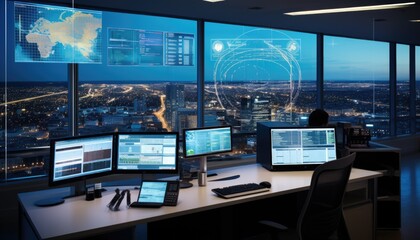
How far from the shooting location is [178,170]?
351cm

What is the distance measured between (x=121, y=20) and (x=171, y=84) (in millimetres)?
1342

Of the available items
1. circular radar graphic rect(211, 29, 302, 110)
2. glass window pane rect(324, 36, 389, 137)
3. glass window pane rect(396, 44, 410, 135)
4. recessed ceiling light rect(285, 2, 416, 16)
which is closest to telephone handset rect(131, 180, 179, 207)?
recessed ceiling light rect(285, 2, 416, 16)

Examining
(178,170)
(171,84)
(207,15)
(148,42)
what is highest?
(207,15)

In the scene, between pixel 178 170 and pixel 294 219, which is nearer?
pixel 178 170

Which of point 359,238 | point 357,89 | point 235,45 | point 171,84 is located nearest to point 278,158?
point 359,238

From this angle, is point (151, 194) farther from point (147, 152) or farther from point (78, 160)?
point (78, 160)

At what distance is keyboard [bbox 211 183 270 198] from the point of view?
126 inches

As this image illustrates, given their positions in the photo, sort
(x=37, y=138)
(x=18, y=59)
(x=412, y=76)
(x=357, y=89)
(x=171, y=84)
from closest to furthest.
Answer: (x=18, y=59) → (x=37, y=138) → (x=171, y=84) → (x=357, y=89) → (x=412, y=76)

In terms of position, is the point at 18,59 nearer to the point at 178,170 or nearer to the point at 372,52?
the point at 178,170

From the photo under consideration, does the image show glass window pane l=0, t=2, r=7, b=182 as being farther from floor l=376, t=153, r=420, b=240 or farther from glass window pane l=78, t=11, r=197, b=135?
floor l=376, t=153, r=420, b=240

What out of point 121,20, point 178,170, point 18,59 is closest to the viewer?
point 178,170

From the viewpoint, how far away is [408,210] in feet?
18.1

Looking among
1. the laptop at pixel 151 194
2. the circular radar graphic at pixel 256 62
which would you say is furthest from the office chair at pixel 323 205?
the circular radar graphic at pixel 256 62

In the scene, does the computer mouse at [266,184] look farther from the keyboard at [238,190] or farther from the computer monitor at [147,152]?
the computer monitor at [147,152]
